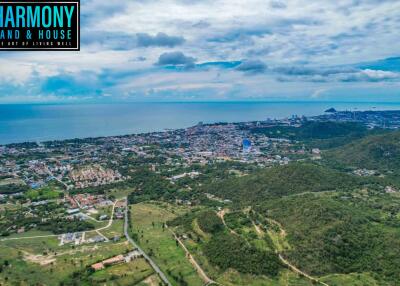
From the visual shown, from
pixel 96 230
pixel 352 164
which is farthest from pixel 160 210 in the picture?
pixel 352 164

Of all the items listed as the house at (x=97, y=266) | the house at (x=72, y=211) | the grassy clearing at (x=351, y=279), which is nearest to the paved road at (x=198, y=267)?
the house at (x=97, y=266)

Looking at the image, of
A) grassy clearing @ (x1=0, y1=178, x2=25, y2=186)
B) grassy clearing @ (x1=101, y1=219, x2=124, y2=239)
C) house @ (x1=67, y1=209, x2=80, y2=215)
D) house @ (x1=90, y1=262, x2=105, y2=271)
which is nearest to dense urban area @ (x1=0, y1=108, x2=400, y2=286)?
house @ (x1=90, y1=262, x2=105, y2=271)

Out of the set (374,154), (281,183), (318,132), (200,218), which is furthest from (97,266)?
(318,132)

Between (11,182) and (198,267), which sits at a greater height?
(11,182)

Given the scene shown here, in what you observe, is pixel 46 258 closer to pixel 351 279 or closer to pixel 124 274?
pixel 124 274

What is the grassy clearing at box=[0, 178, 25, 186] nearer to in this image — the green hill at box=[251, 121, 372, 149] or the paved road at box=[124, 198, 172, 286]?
the paved road at box=[124, 198, 172, 286]

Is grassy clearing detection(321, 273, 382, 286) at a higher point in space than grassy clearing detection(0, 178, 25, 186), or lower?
lower
